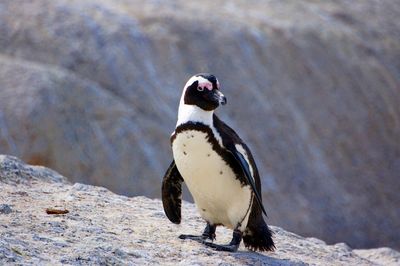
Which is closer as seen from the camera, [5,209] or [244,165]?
[244,165]

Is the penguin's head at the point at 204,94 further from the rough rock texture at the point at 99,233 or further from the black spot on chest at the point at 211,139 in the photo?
the rough rock texture at the point at 99,233

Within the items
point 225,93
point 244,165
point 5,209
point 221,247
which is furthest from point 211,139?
point 225,93

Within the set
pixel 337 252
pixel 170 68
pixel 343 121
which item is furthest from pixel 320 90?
pixel 337 252

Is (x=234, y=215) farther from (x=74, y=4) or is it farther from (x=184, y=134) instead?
(x=74, y=4)

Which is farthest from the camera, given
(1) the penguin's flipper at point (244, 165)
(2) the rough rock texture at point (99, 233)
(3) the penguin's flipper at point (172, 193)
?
(3) the penguin's flipper at point (172, 193)

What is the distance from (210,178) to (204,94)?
466 mm

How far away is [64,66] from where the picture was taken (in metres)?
12.2

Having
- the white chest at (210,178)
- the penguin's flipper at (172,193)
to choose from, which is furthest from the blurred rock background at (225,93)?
the white chest at (210,178)

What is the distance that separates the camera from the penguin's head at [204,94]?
6191mm

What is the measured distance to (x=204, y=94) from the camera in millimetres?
6219

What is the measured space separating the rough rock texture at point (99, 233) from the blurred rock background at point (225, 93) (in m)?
3.80

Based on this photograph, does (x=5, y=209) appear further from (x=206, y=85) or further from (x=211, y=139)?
(x=206, y=85)

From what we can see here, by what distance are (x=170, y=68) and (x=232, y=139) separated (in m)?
6.34

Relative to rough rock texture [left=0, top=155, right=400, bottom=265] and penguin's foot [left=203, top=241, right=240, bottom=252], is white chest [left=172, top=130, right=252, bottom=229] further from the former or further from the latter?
rough rock texture [left=0, top=155, right=400, bottom=265]
